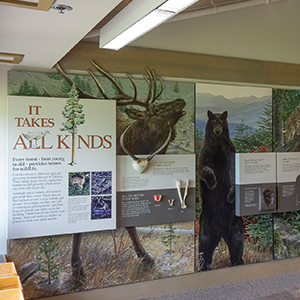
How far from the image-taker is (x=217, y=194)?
4.60 m

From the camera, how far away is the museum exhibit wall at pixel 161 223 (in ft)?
12.3

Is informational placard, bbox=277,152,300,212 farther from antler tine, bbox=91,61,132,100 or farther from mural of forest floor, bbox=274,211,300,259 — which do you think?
antler tine, bbox=91,61,132,100

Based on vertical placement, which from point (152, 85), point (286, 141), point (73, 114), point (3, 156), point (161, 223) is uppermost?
point (152, 85)

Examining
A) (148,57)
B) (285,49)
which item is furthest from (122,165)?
(285,49)

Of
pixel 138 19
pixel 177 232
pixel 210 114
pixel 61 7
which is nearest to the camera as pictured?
pixel 61 7

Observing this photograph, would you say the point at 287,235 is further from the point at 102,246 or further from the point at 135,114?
the point at 135,114

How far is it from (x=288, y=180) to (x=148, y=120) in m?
2.26

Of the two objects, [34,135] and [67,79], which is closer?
[34,135]

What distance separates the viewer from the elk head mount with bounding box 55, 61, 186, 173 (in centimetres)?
408

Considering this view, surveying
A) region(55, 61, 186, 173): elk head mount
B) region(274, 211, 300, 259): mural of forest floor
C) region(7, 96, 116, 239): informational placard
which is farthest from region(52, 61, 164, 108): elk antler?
region(274, 211, 300, 259): mural of forest floor

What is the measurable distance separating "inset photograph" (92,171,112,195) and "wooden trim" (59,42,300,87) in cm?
120

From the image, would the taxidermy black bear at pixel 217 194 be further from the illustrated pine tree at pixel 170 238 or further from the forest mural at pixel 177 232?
the illustrated pine tree at pixel 170 238

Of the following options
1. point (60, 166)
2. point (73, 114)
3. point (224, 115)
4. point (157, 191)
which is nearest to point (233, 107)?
point (224, 115)

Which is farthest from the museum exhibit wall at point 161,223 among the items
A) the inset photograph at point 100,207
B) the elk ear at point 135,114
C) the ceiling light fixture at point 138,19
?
the ceiling light fixture at point 138,19
